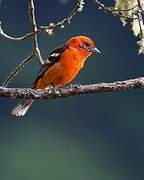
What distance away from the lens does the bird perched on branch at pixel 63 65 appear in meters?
7.48

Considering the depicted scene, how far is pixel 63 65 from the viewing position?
24.8ft

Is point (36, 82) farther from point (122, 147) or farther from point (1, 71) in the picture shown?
point (122, 147)

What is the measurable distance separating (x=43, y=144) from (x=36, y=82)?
20323 millimetres

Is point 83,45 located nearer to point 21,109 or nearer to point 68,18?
point 21,109

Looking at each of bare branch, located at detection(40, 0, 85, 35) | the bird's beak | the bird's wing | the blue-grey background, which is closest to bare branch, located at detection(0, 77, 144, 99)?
bare branch, located at detection(40, 0, 85, 35)

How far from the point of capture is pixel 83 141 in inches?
1188

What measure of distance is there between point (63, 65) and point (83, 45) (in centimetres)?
31

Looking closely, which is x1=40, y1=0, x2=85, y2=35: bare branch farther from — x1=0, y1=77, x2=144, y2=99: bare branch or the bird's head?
the bird's head

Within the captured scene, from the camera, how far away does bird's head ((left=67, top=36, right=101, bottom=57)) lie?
7.74 meters

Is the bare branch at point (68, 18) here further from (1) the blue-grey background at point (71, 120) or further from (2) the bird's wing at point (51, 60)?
(1) the blue-grey background at point (71, 120)

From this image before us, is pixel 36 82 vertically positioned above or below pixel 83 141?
below

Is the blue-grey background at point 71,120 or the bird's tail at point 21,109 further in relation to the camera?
the blue-grey background at point 71,120

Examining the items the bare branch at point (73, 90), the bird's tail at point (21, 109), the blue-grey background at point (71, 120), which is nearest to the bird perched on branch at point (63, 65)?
the bird's tail at point (21, 109)

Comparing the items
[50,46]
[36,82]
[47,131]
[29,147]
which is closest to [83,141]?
[47,131]
